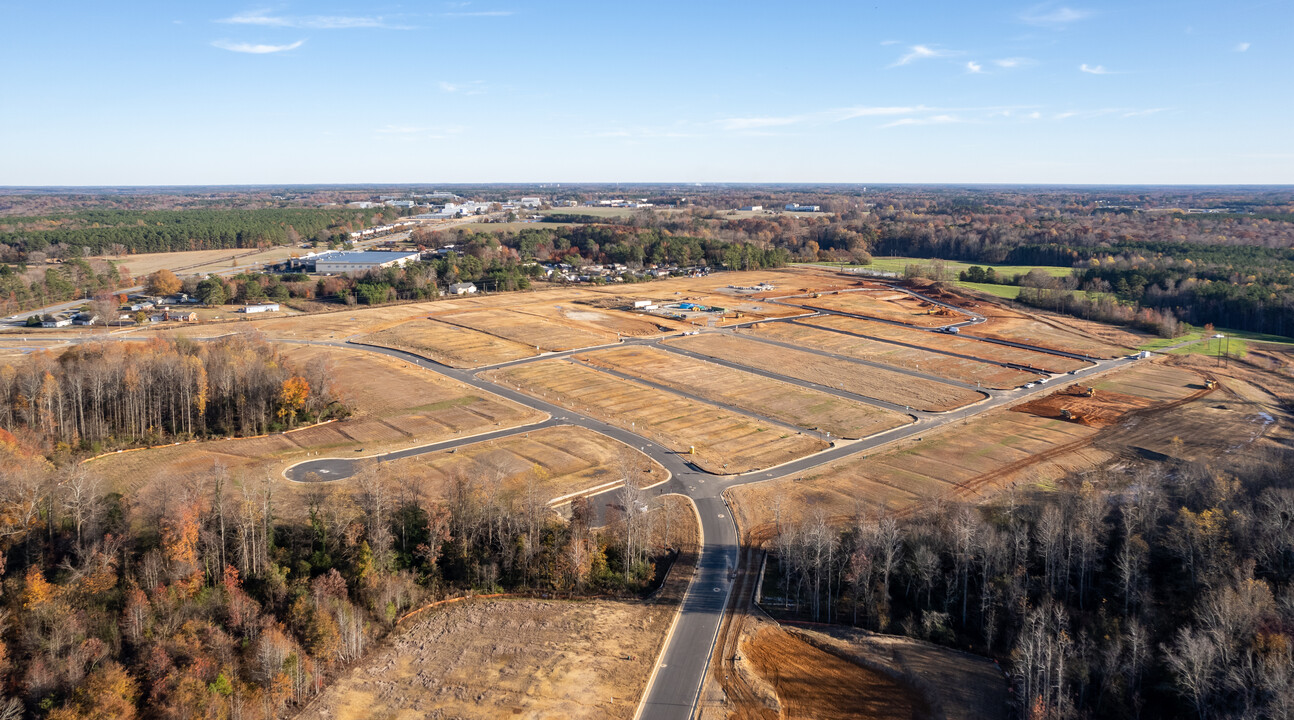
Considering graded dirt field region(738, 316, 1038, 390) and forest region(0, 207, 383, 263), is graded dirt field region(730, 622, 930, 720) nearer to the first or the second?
graded dirt field region(738, 316, 1038, 390)

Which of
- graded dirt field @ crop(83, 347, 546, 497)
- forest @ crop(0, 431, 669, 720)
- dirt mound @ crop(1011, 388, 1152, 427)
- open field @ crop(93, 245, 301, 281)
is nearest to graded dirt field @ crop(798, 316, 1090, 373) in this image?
dirt mound @ crop(1011, 388, 1152, 427)

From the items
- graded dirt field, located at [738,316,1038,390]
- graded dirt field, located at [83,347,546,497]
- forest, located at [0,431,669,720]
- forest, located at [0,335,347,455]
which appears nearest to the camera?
forest, located at [0,431,669,720]

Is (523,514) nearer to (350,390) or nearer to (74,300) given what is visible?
(350,390)

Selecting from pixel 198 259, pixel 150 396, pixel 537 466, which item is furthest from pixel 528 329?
pixel 198 259

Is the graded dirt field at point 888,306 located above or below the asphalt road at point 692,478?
above

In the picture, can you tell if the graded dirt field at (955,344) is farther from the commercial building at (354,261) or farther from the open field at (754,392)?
the commercial building at (354,261)

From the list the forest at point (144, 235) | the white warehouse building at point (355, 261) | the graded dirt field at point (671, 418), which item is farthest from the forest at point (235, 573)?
the forest at point (144, 235)

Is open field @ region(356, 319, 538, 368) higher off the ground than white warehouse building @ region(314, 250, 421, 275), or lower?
lower
